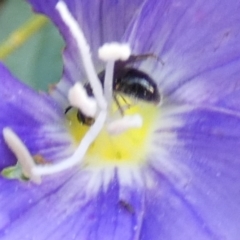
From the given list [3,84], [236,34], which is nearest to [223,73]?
[236,34]

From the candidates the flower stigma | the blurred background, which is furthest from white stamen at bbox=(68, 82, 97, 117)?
the blurred background

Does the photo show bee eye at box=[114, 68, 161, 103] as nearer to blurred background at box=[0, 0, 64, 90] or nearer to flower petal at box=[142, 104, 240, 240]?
flower petal at box=[142, 104, 240, 240]

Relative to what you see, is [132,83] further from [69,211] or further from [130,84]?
[69,211]

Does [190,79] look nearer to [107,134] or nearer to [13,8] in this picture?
[107,134]

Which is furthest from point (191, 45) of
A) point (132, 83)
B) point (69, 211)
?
point (69, 211)

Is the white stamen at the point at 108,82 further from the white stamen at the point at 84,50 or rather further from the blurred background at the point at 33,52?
the blurred background at the point at 33,52

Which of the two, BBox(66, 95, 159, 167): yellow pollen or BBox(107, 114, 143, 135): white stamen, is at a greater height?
BBox(107, 114, 143, 135): white stamen
